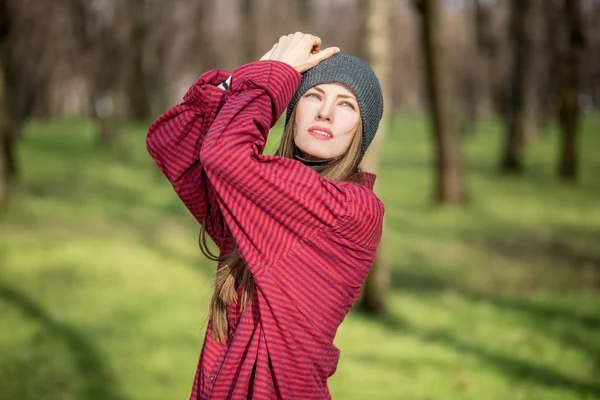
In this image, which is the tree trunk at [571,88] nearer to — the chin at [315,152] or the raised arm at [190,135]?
the chin at [315,152]

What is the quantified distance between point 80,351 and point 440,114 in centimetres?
895

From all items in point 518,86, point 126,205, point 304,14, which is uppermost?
point 518,86

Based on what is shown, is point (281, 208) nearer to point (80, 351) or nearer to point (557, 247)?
point (80, 351)

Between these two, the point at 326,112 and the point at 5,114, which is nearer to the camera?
the point at 326,112

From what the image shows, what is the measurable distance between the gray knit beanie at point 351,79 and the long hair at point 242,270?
0.12ft

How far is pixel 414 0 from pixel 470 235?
4.16 metres

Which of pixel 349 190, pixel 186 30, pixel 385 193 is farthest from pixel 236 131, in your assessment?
pixel 186 30

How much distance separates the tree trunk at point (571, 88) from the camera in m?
14.9

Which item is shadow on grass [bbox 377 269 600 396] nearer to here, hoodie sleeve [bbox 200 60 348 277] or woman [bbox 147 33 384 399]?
woman [bbox 147 33 384 399]

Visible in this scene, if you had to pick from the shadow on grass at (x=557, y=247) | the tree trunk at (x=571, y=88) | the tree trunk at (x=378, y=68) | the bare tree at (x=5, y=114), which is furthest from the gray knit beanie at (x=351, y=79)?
the tree trunk at (x=571, y=88)

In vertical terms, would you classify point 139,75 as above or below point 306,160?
above

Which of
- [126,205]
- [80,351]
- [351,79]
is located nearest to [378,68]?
[80,351]

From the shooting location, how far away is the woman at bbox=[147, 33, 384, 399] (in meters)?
1.77

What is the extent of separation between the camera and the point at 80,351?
5363 millimetres
